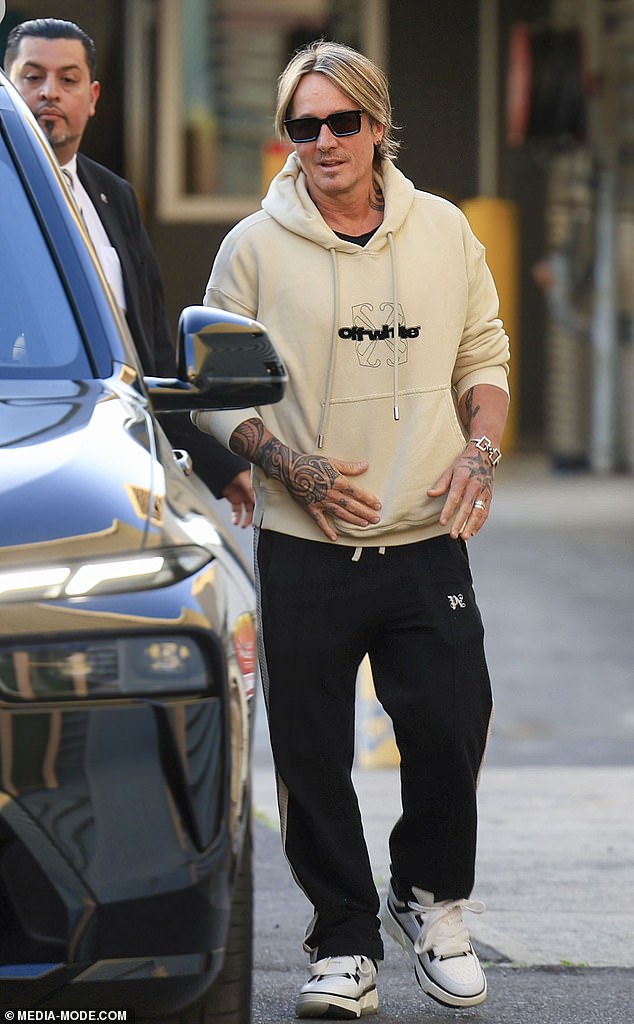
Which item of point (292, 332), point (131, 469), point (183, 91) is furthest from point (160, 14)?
point (131, 469)

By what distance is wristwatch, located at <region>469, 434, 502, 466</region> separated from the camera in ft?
12.0

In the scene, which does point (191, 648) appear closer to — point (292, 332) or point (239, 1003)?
point (239, 1003)

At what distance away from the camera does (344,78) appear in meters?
3.55

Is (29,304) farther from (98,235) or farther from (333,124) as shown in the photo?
(98,235)

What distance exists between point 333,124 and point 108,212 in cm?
85

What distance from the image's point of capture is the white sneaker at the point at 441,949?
11.8 feet

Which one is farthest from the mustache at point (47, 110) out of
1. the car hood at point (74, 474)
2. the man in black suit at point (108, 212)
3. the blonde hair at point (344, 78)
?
the car hood at point (74, 474)

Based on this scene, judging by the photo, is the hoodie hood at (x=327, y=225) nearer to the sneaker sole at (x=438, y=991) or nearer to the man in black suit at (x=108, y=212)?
the man in black suit at (x=108, y=212)

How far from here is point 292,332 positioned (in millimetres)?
3582

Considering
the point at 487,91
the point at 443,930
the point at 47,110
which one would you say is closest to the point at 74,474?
the point at 443,930

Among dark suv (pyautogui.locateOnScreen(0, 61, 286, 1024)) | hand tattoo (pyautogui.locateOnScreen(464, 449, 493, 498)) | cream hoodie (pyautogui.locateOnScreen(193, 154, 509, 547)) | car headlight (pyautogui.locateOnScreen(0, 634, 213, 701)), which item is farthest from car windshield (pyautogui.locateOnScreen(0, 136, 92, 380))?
hand tattoo (pyautogui.locateOnScreen(464, 449, 493, 498))

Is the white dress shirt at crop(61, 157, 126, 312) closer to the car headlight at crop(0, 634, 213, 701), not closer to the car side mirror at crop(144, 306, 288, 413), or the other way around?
the car side mirror at crop(144, 306, 288, 413)

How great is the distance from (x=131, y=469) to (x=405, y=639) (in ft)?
3.92

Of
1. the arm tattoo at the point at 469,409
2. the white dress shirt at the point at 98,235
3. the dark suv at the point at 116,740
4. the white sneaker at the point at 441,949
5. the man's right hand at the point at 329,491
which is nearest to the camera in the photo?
the dark suv at the point at 116,740
